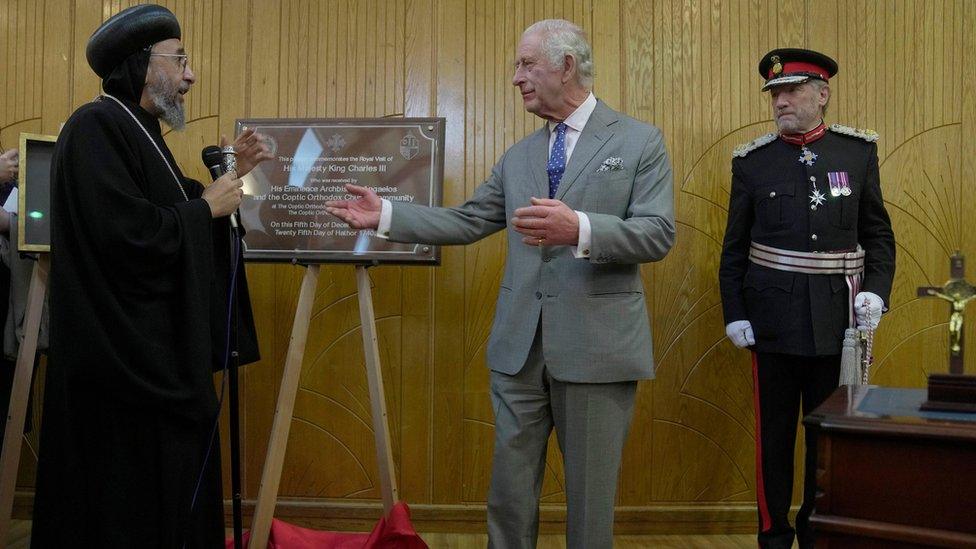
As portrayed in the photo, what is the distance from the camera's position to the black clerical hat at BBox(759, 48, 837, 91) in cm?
289

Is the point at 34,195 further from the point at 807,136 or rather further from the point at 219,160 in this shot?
the point at 807,136

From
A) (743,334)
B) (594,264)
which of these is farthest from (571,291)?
(743,334)

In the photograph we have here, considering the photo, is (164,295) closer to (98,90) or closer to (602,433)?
(602,433)

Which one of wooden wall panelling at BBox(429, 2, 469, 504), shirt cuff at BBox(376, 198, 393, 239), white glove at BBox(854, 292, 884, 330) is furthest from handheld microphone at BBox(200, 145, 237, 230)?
white glove at BBox(854, 292, 884, 330)

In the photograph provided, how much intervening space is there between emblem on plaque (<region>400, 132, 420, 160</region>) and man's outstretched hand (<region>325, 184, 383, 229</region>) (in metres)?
0.61

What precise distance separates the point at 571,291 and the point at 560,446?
44 cm

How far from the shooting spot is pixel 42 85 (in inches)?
141

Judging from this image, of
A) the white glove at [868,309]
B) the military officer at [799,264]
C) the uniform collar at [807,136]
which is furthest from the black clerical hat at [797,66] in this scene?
the white glove at [868,309]

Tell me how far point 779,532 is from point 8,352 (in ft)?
9.07

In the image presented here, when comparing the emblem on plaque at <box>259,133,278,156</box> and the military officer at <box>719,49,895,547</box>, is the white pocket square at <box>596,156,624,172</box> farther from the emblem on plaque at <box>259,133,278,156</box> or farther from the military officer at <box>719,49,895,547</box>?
the emblem on plaque at <box>259,133,278,156</box>

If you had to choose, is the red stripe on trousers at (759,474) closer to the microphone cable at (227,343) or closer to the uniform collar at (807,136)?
the uniform collar at (807,136)

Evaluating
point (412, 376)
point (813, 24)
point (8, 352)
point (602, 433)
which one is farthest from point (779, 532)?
point (8, 352)

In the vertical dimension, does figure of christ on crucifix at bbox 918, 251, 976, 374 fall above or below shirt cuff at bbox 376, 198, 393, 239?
below

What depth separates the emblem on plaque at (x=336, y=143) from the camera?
3.03 m
